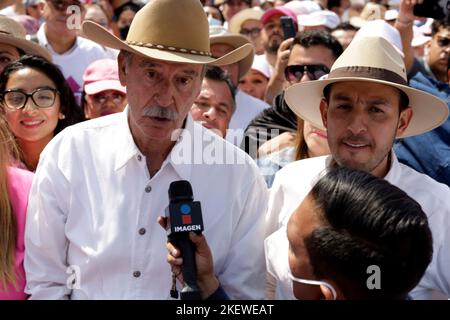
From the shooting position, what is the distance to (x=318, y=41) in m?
5.21

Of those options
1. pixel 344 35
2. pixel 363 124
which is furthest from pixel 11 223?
pixel 344 35

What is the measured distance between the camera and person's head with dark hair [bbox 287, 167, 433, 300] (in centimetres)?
204

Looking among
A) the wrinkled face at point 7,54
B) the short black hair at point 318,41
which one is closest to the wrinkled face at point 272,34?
the short black hair at point 318,41

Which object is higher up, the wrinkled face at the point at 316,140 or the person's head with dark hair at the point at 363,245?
the person's head with dark hair at the point at 363,245

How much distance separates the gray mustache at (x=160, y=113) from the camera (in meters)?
3.20

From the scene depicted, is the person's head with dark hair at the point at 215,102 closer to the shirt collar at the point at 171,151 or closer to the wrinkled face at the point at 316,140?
the wrinkled face at the point at 316,140

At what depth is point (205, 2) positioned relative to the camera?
36.1 ft

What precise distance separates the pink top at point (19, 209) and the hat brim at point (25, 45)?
184cm

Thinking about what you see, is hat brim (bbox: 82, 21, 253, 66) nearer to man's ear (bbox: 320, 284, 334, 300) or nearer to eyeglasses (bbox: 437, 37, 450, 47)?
man's ear (bbox: 320, 284, 334, 300)

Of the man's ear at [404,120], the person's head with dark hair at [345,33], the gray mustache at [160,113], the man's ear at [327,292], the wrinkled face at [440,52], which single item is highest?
the gray mustache at [160,113]

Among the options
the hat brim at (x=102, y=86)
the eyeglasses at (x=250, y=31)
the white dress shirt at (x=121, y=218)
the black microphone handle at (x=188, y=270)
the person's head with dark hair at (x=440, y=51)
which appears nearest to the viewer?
the black microphone handle at (x=188, y=270)

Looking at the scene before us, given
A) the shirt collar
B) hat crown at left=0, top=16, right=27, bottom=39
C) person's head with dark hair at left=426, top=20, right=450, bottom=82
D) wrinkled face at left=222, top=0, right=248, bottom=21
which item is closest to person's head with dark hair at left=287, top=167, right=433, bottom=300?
the shirt collar

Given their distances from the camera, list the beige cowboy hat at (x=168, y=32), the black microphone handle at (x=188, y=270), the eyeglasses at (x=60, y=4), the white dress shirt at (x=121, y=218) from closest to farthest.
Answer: the black microphone handle at (x=188, y=270), the white dress shirt at (x=121, y=218), the beige cowboy hat at (x=168, y=32), the eyeglasses at (x=60, y=4)
